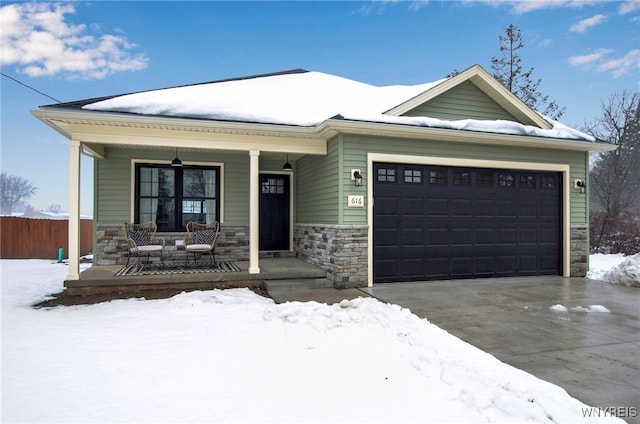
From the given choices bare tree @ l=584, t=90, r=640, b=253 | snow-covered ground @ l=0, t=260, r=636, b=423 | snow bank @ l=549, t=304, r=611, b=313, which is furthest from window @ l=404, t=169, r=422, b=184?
bare tree @ l=584, t=90, r=640, b=253

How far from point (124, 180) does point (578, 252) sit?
32.5ft

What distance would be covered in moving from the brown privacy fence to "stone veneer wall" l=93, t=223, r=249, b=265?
7.20m

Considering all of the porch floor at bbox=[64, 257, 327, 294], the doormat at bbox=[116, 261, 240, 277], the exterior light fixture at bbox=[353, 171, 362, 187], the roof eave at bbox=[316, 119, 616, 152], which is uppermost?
the roof eave at bbox=[316, 119, 616, 152]

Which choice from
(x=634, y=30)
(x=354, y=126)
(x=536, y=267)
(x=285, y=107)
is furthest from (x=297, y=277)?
(x=634, y=30)

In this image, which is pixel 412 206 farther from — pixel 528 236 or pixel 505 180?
pixel 528 236

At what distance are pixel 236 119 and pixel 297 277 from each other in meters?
2.99

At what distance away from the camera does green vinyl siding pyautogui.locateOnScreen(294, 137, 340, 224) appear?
6.88m

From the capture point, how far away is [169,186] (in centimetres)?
848

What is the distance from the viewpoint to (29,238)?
Result: 1316cm

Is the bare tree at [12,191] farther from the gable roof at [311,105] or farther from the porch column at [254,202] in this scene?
the porch column at [254,202]

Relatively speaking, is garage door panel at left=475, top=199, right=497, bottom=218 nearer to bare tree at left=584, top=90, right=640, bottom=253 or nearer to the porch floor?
the porch floor

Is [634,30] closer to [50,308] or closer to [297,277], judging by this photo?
[297,277]

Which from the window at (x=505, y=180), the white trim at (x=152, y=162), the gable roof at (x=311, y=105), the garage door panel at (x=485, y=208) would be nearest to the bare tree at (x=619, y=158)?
the window at (x=505, y=180)

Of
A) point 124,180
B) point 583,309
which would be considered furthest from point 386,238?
point 124,180
